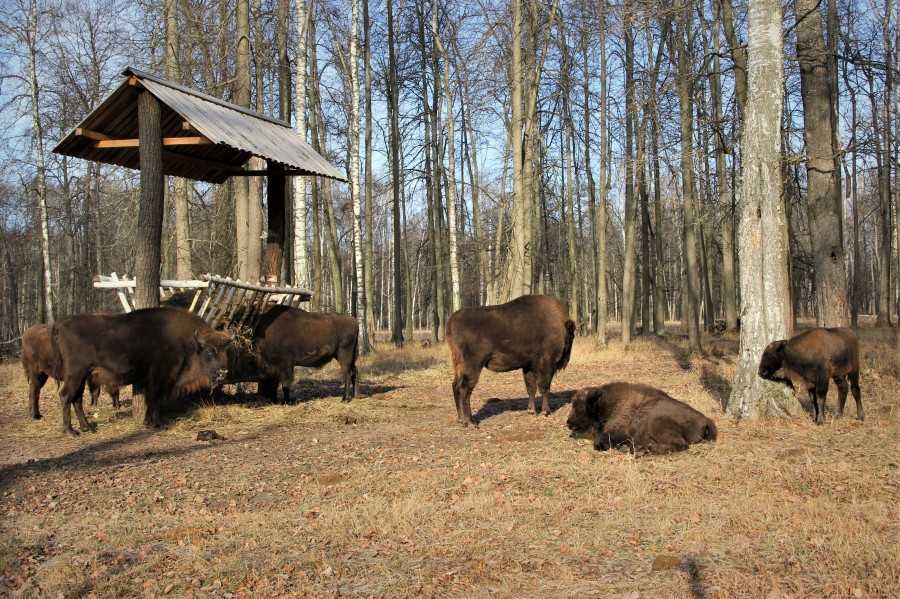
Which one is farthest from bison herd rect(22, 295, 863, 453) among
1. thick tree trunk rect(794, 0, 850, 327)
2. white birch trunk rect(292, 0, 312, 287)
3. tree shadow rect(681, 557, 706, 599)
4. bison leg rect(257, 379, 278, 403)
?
white birch trunk rect(292, 0, 312, 287)

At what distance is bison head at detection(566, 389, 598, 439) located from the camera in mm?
9492

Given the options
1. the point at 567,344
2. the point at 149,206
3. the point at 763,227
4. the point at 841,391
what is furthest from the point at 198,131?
the point at 841,391

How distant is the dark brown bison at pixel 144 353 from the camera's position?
10.7m

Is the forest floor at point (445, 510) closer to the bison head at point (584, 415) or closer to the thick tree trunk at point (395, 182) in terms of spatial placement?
the bison head at point (584, 415)

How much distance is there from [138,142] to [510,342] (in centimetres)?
708

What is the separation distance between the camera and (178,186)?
19.8 metres

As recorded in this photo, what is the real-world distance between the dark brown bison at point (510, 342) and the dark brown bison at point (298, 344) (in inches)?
132

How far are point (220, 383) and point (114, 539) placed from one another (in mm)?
6278

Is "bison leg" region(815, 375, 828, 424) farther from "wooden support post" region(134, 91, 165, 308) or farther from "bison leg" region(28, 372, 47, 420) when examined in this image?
"bison leg" region(28, 372, 47, 420)

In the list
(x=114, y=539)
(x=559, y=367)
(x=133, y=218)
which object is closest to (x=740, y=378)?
(x=559, y=367)

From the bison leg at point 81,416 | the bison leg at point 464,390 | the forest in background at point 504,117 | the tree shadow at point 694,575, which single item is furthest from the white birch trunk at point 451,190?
the tree shadow at point 694,575

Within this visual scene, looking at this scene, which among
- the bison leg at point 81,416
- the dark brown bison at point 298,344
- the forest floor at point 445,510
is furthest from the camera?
the dark brown bison at point 298,344

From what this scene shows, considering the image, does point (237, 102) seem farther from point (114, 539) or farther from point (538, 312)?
point (114, 539)

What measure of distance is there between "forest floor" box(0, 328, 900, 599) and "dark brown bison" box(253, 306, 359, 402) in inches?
75.1
